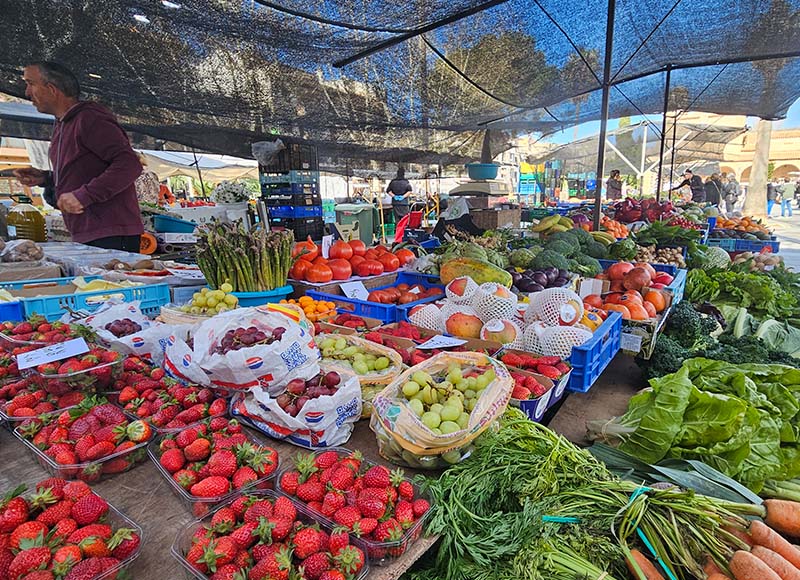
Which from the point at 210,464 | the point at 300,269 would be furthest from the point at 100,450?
the point at 300,269

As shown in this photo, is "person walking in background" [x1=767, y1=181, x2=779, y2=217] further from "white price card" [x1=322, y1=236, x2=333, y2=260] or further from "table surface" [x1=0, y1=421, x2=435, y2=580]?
"table surface" [x1=0, y1=421, x2=435, y2=580]

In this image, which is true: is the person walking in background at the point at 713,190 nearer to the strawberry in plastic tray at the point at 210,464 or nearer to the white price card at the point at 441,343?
the white price card at the point at 441,343

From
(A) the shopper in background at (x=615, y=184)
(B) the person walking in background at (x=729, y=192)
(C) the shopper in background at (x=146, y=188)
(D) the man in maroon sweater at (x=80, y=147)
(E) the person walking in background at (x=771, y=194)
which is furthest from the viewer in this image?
(E) the person walking in background at (x=771, y=194)

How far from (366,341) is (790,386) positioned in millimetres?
2026

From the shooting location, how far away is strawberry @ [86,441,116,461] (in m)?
1.20

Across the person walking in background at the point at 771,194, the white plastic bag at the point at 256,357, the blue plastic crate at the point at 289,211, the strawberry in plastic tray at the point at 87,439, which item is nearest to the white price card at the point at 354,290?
the white plastic bag at the point at 256,357

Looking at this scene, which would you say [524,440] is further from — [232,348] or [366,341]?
[232,348]

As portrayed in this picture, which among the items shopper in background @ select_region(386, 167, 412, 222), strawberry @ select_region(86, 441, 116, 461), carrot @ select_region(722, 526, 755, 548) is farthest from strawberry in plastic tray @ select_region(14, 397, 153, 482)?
shopper in background @ select_region(386, 167, 412, 222)

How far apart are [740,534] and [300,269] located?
2957mm

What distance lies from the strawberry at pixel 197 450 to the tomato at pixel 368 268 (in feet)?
A: 8.26

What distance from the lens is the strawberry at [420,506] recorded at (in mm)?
1091

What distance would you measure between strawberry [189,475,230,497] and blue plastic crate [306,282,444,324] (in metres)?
1.62

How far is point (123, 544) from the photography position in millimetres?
929

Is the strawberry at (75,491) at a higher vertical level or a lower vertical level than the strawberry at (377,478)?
higher
